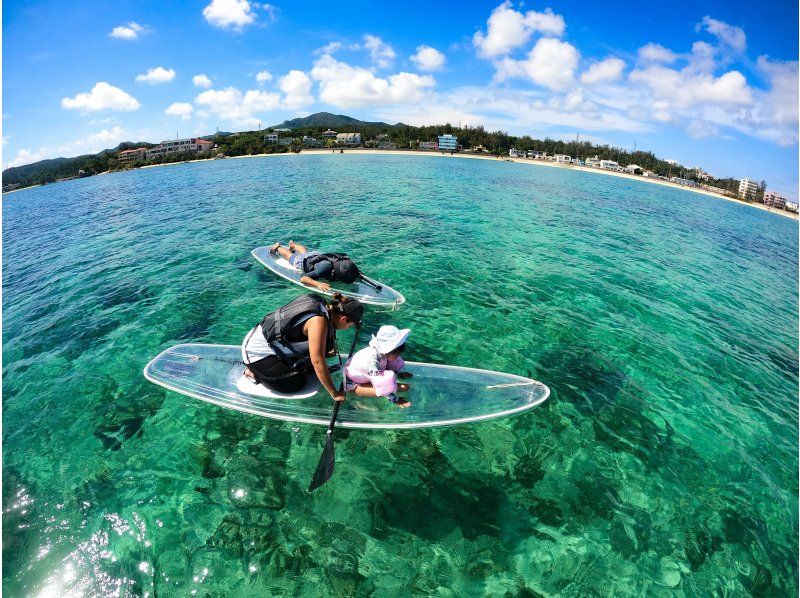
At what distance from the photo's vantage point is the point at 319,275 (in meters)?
11.2

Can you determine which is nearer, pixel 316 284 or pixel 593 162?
pixel 316 284

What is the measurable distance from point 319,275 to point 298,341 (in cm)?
601

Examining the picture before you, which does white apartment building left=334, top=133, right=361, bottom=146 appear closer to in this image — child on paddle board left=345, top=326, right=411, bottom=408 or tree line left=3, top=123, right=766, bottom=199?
tree line left=3, top=123, right=766, bottom=199

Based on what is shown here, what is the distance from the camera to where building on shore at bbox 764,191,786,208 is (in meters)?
123

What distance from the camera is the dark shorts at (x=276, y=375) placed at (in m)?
5.74

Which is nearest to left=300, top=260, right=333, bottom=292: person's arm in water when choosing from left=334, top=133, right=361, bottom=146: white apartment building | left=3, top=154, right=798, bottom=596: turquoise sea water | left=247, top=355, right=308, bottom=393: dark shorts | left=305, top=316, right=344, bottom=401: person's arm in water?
left=3, top=154, right=798, bottom=596: turquoise sea water

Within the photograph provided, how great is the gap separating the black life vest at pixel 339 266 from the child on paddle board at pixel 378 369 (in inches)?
191

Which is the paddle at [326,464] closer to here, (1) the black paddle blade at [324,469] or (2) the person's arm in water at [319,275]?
(1) the black paddle blade at [324,469]

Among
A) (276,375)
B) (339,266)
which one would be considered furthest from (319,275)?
(276,375)

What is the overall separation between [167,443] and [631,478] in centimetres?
808

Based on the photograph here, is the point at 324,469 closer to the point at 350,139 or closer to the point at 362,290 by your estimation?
the point at 362,290

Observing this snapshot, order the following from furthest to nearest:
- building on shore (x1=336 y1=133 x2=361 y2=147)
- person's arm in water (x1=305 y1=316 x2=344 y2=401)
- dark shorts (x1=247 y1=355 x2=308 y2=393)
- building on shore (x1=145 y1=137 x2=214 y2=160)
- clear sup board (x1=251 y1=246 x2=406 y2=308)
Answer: building on shore (x1=336 y1=133 x2=361 y2=147)
building on shore (x1=145 y1=137 x2=214 y2=160)
clear sup board (x1=251 y1=246 x2=406 y2=308)
dark shorts (x1=247 y1=355 x2=308 y2=393)
person's arm in water (x1=305 y1=316 x2=344 y2=401)

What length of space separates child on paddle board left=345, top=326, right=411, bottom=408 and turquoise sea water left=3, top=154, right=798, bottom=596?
922 mm

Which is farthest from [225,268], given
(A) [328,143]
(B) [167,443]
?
(A) [328,143]
